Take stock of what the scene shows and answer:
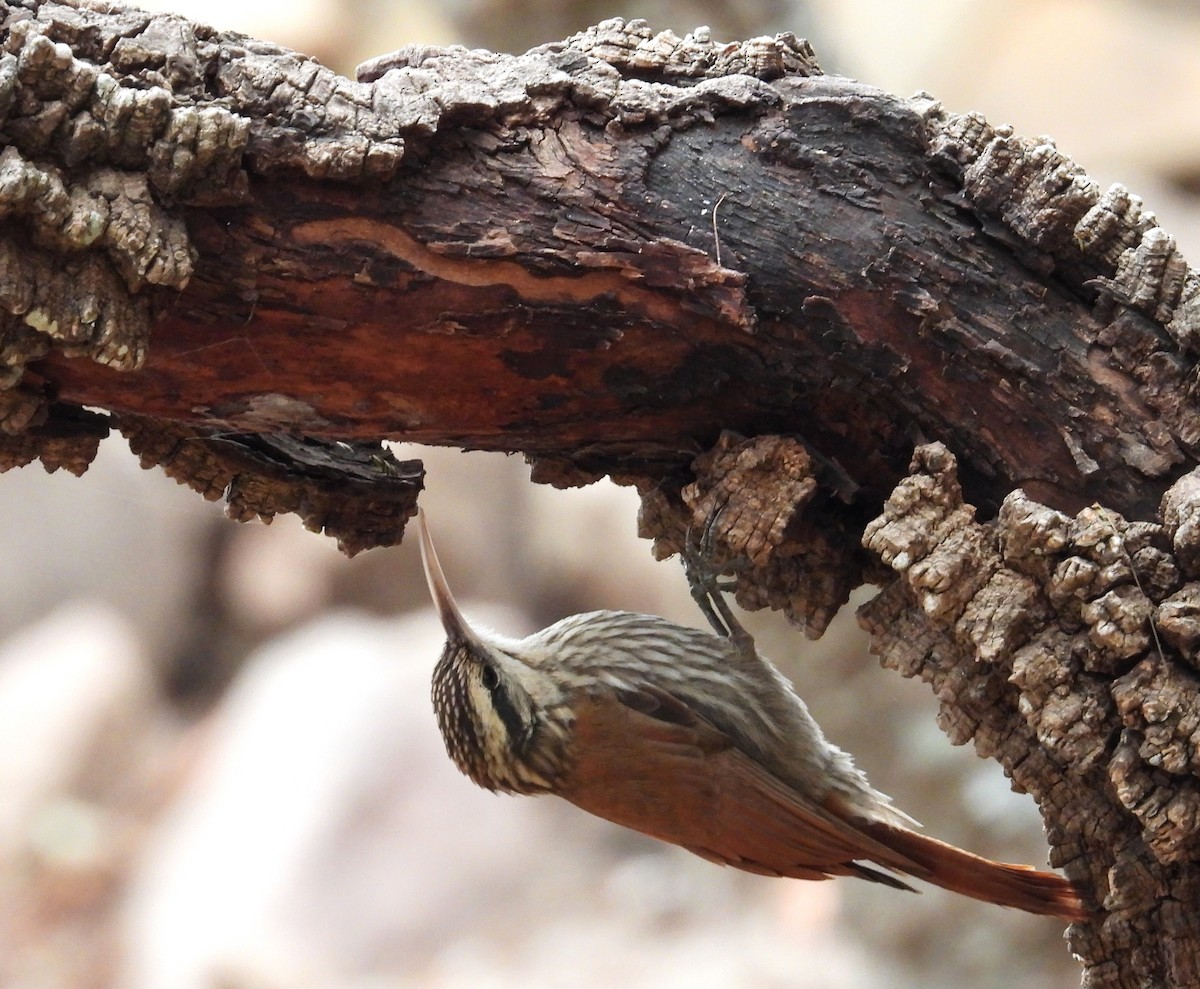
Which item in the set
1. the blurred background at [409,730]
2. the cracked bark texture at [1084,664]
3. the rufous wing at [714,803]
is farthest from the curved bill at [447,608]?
the blurred background at [409,730]

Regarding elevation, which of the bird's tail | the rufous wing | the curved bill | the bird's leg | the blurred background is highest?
the blurred background

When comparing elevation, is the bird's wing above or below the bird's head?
below

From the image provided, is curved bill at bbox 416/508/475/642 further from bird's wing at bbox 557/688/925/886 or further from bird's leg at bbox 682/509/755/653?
bird's leg at bbox 682/509/755/653

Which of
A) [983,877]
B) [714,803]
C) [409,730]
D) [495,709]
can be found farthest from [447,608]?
[409,730]

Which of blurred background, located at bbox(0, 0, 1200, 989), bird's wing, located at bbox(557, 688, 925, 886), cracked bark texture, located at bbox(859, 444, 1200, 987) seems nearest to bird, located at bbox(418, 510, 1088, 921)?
bird's wing, located at bbox(557, 688, 925, 886)

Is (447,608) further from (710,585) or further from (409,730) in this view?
(409,730)

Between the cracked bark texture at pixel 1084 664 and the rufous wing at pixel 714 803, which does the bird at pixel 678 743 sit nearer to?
the rufous wing at pixel 714 803

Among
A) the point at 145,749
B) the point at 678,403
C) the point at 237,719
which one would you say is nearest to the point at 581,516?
the point at 237,719
